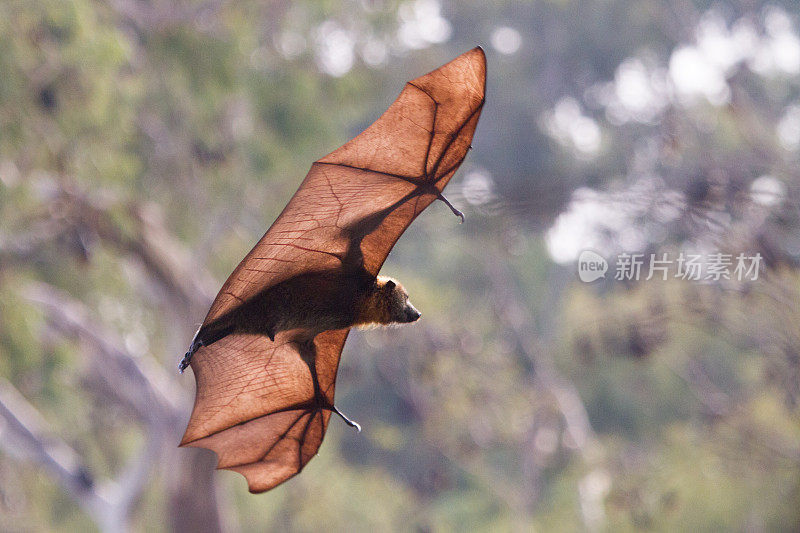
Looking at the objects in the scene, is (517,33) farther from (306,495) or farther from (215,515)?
(215,515)

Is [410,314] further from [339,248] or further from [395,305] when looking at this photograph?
[339,248]

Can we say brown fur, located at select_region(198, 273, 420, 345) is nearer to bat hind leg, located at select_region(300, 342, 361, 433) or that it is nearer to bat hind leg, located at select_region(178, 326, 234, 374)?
bat hind leg, located at select_region(178, 326, 234, 374)

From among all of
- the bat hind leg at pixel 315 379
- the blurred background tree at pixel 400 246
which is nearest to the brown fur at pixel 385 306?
the bat hind leg at pixel 315 379

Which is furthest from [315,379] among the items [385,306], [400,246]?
[400,246]

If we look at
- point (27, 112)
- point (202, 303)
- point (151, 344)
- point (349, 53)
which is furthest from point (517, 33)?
point (27, 112)

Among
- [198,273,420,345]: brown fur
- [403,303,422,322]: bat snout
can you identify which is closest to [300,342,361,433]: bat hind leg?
[198,273,420,345]: brown fur

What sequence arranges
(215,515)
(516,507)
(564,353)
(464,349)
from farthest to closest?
→ (564,353)
(516,507)
(464,349)
(215,515)

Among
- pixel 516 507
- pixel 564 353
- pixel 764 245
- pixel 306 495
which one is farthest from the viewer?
pixel 564 353
